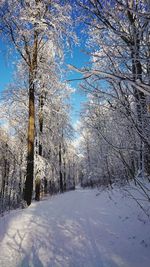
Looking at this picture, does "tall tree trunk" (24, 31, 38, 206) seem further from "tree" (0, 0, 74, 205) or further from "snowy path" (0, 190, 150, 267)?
"snowy path" (0, 190, 150, 267)

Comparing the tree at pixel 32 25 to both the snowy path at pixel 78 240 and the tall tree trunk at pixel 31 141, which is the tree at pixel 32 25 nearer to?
the tall tree trunk at pixel 31 141

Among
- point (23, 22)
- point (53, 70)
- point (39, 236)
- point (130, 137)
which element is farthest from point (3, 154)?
point (130, 137)

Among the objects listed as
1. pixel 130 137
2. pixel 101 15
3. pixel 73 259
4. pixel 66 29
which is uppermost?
pixel 66 29

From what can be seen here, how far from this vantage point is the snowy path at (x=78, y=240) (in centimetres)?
329

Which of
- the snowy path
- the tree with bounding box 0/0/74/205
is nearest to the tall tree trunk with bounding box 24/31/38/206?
the tree with bounding box 0/0/74/205

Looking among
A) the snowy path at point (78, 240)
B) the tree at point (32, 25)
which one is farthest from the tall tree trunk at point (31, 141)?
the snowy path at point (78, 240)

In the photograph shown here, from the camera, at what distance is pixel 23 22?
361 inches

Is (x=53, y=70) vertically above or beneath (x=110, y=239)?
above

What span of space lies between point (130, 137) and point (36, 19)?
794cm

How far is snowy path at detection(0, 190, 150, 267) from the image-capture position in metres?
3.29

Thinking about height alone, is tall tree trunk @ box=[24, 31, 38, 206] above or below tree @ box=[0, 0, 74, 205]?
below

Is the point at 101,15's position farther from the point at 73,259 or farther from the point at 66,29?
the point at 66,29

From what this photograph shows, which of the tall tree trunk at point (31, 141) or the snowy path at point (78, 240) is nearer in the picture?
the snowy path at point (78, 240)

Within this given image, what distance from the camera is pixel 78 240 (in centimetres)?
409
